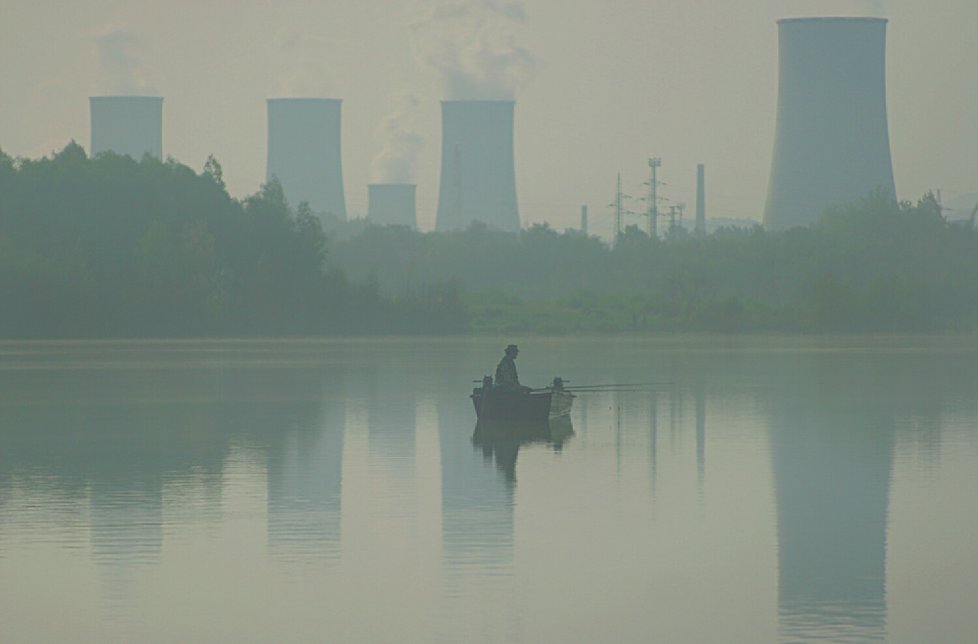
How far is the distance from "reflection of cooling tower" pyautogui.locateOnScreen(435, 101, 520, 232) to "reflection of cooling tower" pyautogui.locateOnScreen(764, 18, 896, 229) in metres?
22.3

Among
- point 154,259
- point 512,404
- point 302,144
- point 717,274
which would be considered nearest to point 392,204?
point 302,144

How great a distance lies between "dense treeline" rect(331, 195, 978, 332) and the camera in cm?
9419

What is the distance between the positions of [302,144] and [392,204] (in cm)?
1834

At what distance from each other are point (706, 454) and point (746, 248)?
83.3 m

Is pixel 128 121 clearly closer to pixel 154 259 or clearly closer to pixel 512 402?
pixel 154 259

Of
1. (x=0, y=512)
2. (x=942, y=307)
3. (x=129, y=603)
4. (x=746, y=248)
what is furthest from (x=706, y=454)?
(x=746, y=248)

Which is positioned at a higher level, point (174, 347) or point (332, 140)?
point (332, 140)

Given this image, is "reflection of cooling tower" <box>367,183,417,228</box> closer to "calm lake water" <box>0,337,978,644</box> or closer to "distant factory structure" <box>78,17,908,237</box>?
"distant factory structure" <box>78,17,908,237</box>

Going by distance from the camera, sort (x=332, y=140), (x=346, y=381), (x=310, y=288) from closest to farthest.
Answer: (x=346, y=381), (x=310, y=288), (x=332, y=140)

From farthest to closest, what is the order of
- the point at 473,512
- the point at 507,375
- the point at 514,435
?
the point at 514,435 → the point at 507,375 → the point at 473,512

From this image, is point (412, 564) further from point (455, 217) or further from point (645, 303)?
point (455, 217)

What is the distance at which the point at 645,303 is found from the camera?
99.8 meters

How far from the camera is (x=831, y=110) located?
10644 cm

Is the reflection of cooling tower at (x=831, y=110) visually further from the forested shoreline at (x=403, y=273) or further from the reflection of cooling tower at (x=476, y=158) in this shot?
the reflection of cooling tower at (x=476, y=158)
